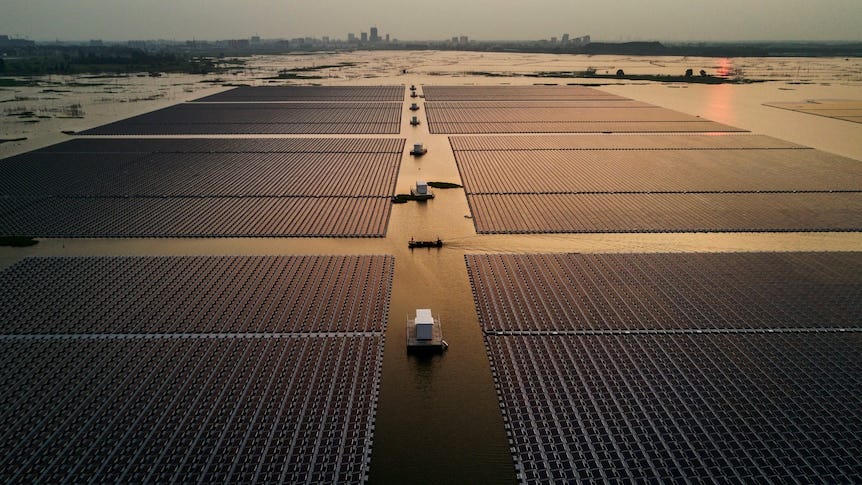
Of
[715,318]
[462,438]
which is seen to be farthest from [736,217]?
[462,438]

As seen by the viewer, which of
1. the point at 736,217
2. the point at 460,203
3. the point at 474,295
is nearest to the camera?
the point at 474,295

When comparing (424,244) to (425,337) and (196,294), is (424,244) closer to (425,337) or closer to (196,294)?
(425,337)

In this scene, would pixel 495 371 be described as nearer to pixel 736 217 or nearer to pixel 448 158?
pixel 736 217

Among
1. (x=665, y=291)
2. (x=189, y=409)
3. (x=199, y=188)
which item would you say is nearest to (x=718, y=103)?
(x=665, y=291)

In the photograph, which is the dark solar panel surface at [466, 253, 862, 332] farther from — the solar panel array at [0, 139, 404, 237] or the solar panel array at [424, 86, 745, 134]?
the solar panel array at [424, 86, 745, 134]

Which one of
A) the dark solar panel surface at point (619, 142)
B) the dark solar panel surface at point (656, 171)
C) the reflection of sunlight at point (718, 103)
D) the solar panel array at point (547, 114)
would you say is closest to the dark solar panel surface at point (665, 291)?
the dark solar panel surface at point (656, 171)
